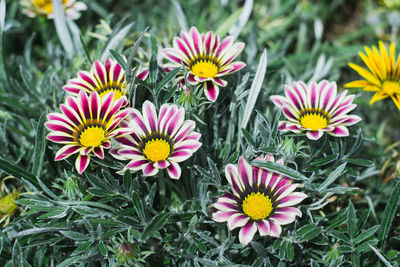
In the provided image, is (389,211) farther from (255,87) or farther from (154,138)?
(154,138)

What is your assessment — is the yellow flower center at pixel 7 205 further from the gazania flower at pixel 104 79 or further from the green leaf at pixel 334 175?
the green leaf at pixel 334 175

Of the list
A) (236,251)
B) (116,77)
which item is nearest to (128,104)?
(116,77)

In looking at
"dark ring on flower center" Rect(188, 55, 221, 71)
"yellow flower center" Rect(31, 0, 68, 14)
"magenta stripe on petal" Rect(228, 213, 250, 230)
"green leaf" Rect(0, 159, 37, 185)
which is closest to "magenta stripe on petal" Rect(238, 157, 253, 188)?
"magenta stripe on petal" Rect(228, 213, 250, 230)

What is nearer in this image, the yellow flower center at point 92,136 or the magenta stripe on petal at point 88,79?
the yellow flower center at point 92,136

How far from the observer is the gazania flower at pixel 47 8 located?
1845mm

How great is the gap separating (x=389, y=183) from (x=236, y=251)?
0.75 meters

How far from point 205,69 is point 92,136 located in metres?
0.40

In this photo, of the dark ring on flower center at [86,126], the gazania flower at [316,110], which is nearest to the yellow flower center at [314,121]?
the gazania flower at [316,110]

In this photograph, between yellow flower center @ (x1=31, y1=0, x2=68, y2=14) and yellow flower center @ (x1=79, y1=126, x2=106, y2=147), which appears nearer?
yellow flower center @ (x1=79, y1=126, x2=106, y2=147)

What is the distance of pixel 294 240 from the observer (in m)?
1.21

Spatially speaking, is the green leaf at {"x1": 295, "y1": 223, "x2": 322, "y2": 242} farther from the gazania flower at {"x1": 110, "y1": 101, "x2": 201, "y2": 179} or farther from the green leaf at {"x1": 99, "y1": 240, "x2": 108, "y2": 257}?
the green leaf at {"x1": 99, "y1": 240, "x2": 108, "y2": 257}

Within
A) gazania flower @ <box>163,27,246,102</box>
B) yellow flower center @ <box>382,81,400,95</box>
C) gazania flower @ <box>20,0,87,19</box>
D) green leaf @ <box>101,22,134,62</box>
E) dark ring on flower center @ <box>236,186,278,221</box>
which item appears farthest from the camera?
gazania flower @ <box>20,0,87,19</box>

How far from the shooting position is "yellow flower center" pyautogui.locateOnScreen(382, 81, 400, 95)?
1395 millimetres

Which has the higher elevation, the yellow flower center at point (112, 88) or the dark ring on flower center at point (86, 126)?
the yellow flower center at point (112, 88)
